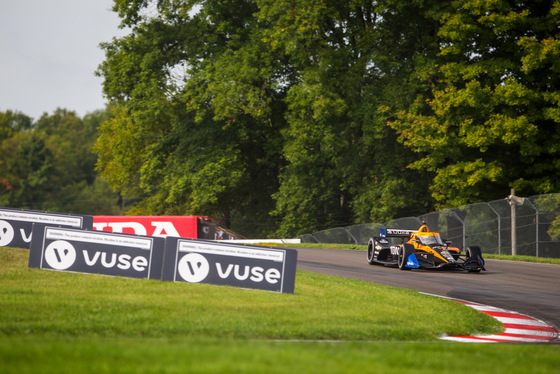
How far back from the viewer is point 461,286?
57.8ft

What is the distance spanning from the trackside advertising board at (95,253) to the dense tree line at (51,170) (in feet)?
253

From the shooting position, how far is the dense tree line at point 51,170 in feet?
324

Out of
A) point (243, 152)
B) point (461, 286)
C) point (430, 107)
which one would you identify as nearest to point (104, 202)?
point (243, 152)

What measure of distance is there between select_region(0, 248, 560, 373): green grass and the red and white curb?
33 cm

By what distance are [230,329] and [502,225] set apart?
21315 mm

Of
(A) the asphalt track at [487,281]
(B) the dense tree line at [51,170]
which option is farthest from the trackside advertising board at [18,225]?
(B) the dense tree line at [51,170]

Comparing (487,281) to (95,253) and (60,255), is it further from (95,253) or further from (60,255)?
(60,255)

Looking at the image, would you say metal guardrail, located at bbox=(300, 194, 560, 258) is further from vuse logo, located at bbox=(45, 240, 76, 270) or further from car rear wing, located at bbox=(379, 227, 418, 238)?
vuse logo, located at bbox=(45, 240, 76, 270)

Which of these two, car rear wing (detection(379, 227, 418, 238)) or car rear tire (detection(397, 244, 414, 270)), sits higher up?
car rear wing (detection(379, 227, 418, 238))

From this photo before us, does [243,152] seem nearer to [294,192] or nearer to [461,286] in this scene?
[294,192]

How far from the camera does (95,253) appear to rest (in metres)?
14.0

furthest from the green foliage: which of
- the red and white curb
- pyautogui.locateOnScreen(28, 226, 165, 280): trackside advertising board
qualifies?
pyautogui.locateOnScreen(28, 226, 165, 280): trackside advertising board

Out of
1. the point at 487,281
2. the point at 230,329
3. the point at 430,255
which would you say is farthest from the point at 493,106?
the point at 230,329

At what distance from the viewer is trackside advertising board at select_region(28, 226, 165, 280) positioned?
1377 cm
